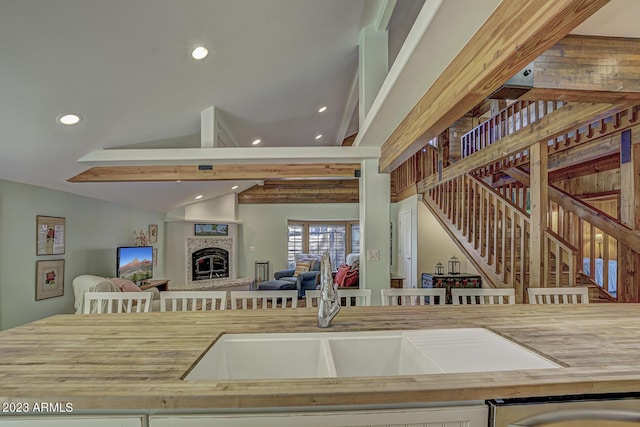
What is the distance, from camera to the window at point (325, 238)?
9453mm

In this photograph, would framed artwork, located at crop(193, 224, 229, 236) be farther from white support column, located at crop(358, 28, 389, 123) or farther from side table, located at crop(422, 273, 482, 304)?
white support column, located at crop(358, 28, 389, 123)

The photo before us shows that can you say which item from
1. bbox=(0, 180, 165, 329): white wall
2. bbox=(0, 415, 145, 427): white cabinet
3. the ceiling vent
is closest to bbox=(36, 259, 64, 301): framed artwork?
bbox=(0, 180, 165, 329): white wall

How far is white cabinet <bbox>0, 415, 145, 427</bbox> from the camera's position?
40.9 inches

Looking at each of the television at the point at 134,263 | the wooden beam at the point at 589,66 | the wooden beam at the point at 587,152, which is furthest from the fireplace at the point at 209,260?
the wooden beam at the point at 589,66

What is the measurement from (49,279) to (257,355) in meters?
3.79

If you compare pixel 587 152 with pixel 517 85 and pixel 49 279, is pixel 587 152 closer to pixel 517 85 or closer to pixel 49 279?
pixel 517 85

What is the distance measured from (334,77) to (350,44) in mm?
587

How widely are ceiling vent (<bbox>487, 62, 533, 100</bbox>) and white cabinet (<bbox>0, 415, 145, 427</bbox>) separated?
2.18 m

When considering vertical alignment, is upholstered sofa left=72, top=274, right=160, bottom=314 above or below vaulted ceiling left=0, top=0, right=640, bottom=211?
below

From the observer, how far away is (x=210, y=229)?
843cm

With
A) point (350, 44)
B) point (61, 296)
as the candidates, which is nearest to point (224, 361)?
point (350, 44)

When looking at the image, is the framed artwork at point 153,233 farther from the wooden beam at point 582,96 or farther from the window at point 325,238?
the wooden beam at point 582,96

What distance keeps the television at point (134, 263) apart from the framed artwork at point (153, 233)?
1.45ft

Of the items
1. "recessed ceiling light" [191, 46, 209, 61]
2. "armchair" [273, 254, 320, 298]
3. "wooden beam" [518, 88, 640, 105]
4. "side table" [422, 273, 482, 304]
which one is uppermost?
"recessed ceiling light" [191, 46, 209, 61]
